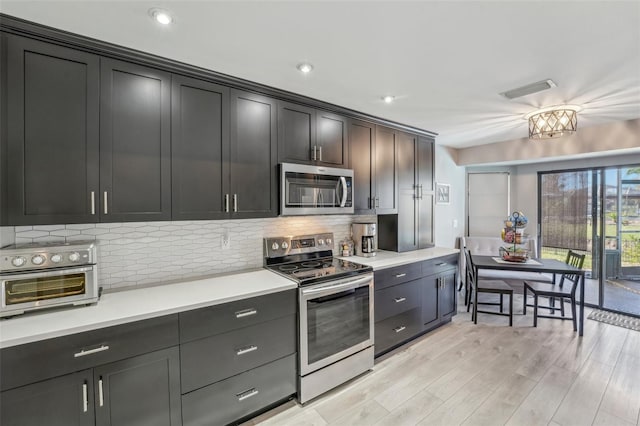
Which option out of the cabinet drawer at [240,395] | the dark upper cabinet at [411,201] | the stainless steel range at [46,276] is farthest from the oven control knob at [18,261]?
the dark upper cabinet at [411,201]

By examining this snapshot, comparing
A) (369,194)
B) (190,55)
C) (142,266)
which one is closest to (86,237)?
(142,266)

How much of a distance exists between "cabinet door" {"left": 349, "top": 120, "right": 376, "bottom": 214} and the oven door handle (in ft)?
2.68

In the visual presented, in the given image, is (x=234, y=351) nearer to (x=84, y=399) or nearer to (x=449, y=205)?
(x=84, y=399)

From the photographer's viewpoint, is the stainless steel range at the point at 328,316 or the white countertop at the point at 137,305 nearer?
the white countertop at the point at 137,305

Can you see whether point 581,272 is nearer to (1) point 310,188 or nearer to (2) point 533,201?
(2) point 533,201

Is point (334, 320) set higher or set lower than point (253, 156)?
lower

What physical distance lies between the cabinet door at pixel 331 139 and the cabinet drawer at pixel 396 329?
1711 millimetres

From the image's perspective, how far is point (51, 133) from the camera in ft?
5.28

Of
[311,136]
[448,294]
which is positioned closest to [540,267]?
[448,294]

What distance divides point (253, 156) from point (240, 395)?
5.95ft

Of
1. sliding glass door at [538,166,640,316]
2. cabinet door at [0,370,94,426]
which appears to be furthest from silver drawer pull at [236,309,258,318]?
sliding glass door at [538,166,640,316]

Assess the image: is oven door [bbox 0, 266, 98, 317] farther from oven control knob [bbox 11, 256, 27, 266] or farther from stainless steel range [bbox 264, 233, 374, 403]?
stainless steel range [bbox 264, 233, 374, 403]

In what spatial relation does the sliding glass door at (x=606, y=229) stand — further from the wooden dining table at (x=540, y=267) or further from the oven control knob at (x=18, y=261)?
the oven control knob at (x=18, y=261)

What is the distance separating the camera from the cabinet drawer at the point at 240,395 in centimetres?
176
